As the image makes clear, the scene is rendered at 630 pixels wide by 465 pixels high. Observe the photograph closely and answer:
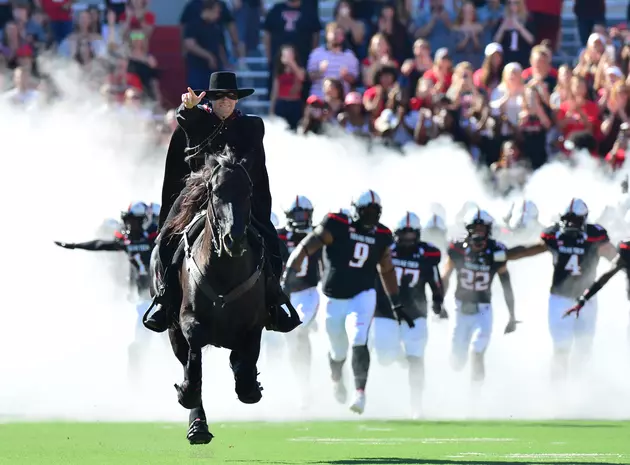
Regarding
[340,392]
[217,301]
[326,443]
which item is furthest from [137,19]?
[217,301]

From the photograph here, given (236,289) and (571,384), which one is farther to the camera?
(571,384)

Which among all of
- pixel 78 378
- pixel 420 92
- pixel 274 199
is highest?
pixel 420 92

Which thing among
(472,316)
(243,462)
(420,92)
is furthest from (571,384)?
(243,462)

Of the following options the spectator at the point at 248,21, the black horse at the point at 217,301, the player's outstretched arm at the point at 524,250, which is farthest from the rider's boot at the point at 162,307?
the spectator at the point at 248,21

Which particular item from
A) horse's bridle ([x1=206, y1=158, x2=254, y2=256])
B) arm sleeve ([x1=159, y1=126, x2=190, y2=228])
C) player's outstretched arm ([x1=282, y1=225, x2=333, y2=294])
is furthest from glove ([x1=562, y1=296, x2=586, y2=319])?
horse's bridle ([x1=206, y1=158, x2=254, y2=256])

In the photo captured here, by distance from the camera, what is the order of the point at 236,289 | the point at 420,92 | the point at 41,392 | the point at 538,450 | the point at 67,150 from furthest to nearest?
the point at 67,150
the point at 420,92
the point at 41,392
the point at 538,450
the point at 236,289

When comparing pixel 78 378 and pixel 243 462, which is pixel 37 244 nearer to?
pixel 78 378

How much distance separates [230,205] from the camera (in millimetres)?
8773

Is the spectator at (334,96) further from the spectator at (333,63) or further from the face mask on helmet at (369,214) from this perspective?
the face mask on helmet at (369,214)

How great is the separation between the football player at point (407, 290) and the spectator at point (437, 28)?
4.79m

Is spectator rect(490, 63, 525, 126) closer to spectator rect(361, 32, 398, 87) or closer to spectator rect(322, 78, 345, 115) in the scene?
spectator rect(361, 32, 398, 87)

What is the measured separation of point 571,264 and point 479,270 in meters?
0.90

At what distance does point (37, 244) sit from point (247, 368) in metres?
9.49

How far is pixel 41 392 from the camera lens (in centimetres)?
1502
